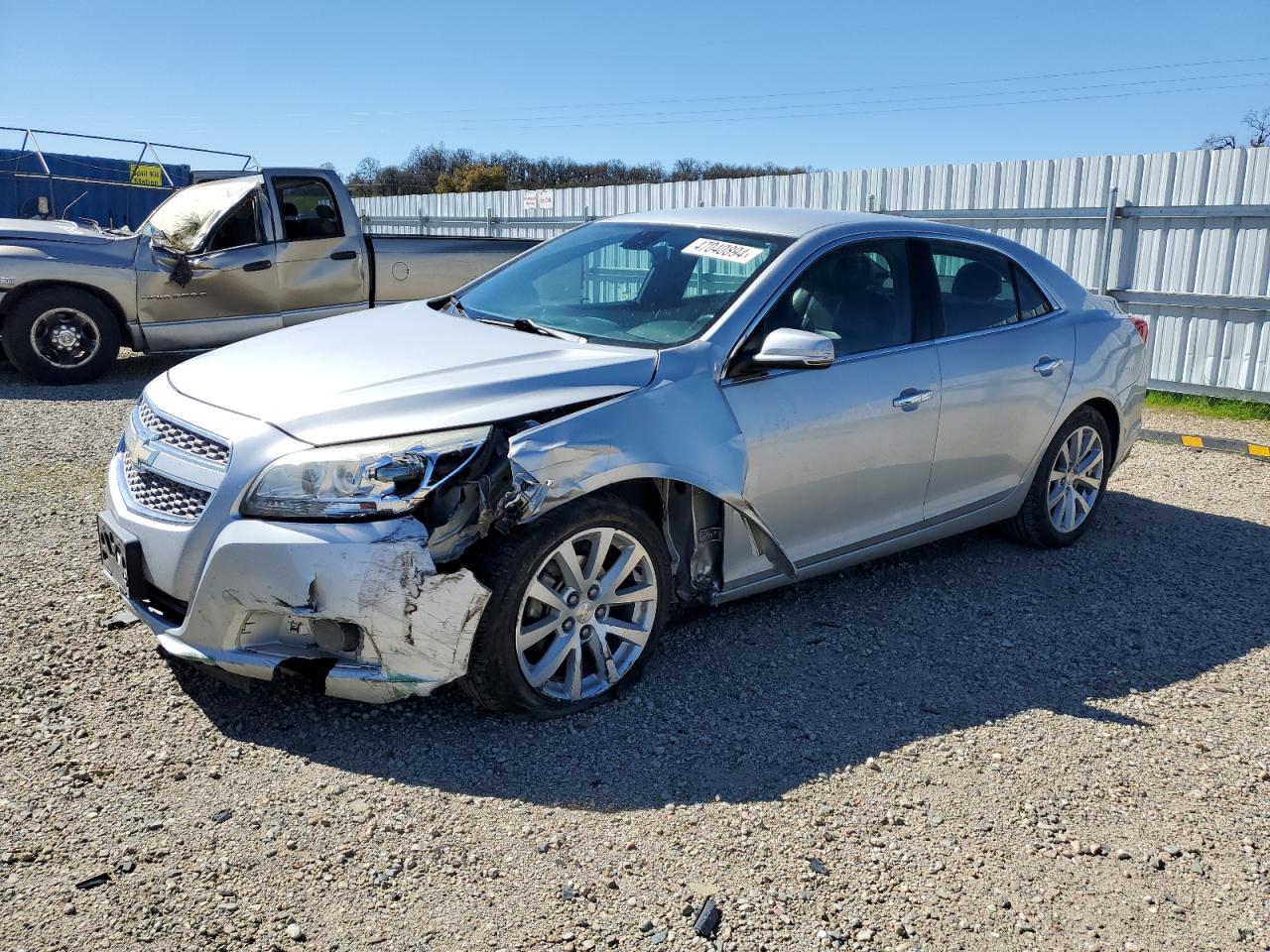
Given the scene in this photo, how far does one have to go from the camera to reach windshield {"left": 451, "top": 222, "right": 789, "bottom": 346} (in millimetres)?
4238

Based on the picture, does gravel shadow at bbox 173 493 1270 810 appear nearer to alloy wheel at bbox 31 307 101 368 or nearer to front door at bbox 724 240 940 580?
front door at bbox 724 240 940 580

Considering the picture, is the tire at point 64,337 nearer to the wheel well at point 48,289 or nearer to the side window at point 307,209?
the wheel well at point 48,289

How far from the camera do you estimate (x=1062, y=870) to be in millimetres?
3016

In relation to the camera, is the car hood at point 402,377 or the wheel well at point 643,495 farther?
the wheel well at point 643,495

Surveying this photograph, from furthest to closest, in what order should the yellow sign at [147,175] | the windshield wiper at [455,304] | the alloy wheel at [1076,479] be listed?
1. the yellow sign at [147,175]
2. the alloy wheel at [1076,479]
3. the windshield wiper at [455,304]

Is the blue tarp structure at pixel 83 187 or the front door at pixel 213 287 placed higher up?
the blue tarp structure at pixel 83 187

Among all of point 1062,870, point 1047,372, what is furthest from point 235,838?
point 1047,372

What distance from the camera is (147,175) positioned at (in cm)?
2211

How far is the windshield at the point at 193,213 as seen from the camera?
10031mm

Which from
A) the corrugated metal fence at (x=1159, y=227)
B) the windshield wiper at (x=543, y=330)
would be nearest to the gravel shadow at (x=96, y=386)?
the windshield wiper at (x=543, y=330)

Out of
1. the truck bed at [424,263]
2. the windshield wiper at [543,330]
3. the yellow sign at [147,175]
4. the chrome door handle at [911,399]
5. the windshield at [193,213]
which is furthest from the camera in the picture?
the yellow sign at [147,175]

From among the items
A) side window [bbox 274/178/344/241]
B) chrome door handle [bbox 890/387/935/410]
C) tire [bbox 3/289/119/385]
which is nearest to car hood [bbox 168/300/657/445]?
chrome door handle [bbox 890/387/935/410]

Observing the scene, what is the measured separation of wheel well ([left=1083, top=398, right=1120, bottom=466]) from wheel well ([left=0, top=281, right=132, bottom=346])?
8299 mm

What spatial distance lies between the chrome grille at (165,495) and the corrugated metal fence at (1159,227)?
1020 cm
